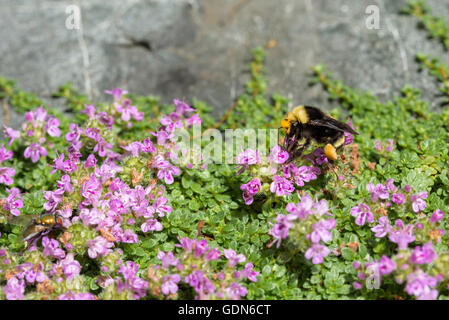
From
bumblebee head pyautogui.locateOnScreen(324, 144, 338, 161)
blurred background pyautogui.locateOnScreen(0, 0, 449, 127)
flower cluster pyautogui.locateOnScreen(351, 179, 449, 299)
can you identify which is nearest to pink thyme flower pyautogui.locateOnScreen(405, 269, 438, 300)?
flower cluster pyautogui.locateOnScreen(351, 179, 449, 299)

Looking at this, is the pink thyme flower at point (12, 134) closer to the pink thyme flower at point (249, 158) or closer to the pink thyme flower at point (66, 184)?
the pink thyme flower at point (66, 184)

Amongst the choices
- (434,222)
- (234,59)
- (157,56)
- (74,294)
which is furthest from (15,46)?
(434,222)

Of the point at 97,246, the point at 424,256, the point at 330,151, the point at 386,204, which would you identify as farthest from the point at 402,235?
the point at 97,246

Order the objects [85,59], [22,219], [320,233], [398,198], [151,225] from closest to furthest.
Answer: [320,233], [398,198], [151,225], [22,219], [85,59]

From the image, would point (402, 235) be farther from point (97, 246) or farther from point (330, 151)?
point (97, 246)

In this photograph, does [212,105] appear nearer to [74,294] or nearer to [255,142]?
[255,142]

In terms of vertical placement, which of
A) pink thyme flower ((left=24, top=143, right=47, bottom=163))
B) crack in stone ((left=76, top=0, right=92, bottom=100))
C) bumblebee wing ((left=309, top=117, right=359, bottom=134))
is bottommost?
pink thyme flower ((left=24, top=143, right=47, bottom=163))

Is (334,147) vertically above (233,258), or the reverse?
(334,147)

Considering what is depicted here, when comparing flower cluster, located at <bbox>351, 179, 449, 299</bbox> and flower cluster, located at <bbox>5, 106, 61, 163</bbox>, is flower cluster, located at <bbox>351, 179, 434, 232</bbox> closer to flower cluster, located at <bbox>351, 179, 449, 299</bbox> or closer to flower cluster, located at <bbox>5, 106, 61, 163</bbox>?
flower cluster, located at <bbox>351, 179, 449, 299</bbox>
